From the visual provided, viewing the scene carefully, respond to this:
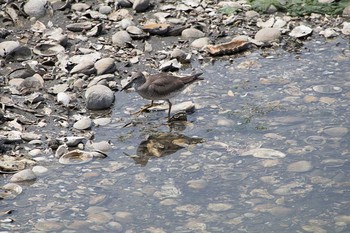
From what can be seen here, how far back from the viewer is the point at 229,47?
1165 cm

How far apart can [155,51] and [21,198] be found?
13.2ft

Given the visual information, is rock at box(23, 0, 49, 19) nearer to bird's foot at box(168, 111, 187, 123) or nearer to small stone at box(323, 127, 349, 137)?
bird's foot at box(168, 111, 187, 123)

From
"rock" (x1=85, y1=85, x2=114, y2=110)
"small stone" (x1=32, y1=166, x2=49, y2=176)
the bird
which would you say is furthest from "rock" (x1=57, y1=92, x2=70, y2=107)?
"small stone" (x1=32, y1=166, x2=49, y2=176)

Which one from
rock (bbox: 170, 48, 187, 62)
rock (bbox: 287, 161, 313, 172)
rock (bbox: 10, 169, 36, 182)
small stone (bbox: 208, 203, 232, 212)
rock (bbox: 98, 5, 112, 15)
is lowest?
small stone (bbox: 208, 203, 232, 212)

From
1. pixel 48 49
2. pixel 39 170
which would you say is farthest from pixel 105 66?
pixel 39 170

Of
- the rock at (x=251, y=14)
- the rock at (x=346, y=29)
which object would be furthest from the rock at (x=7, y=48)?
the rock at (x=346, y=29)

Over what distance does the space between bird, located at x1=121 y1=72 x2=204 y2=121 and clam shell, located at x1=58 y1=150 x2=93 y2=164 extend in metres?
1.40

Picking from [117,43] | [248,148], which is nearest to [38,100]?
[117,43]

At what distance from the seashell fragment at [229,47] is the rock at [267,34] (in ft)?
0.90

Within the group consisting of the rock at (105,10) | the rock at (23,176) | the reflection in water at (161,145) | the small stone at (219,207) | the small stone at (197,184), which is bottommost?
the reflection in water at (161,145)

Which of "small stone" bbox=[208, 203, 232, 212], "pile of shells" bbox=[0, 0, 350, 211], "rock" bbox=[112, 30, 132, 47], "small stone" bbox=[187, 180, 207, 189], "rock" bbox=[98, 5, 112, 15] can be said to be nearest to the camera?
"small stone" bbox=[208, 203, 232, 212]

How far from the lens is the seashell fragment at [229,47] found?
11516mm

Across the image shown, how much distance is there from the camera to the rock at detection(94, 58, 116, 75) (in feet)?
35.7

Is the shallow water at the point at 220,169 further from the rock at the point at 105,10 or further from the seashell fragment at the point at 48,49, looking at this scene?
the rock at the point at 105,10
